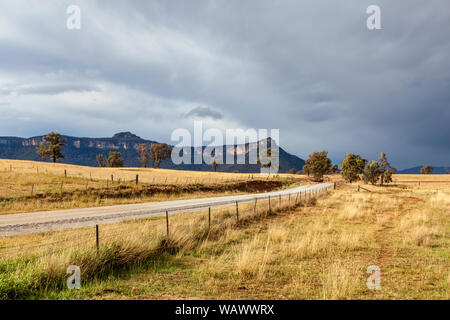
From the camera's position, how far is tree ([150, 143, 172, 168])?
428ft

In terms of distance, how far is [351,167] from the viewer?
274 ft

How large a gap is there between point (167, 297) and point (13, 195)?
26437mm

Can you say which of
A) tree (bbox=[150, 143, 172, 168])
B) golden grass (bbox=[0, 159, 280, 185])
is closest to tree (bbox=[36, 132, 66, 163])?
golden grass (bbox=[0, 159, 280, 185])

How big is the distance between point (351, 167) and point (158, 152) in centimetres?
8515

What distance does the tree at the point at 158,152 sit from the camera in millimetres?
130500

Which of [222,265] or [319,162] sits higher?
[319,162]

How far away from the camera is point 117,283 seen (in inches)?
302

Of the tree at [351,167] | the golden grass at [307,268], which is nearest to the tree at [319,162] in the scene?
the tree at [351,167]

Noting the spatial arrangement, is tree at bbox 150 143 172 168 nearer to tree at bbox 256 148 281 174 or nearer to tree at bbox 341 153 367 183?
tree at bbox 256 148 281 174

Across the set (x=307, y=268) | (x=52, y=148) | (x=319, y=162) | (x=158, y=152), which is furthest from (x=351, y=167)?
(x=52, y=148)

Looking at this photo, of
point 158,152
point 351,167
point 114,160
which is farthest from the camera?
point 114,160

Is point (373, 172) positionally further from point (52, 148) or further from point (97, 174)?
point (52, 148)

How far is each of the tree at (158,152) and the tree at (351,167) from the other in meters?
79.9
